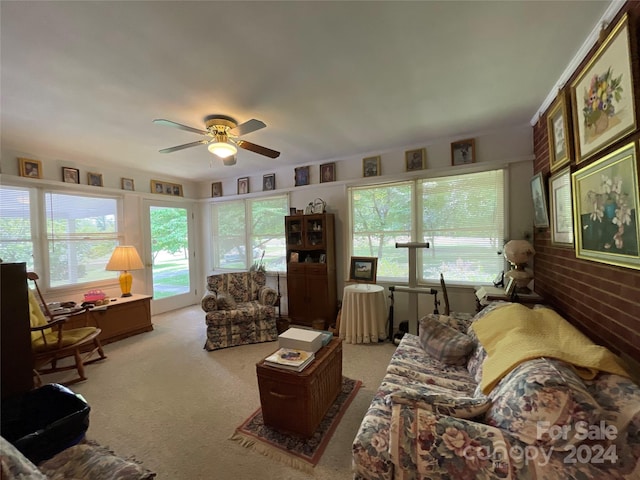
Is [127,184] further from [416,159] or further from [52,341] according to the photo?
[416,159]

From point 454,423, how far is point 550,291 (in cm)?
201

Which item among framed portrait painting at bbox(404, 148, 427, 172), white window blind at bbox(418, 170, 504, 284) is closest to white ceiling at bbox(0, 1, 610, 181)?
framed portrait painting at bbox(404, 148, 427, 172)

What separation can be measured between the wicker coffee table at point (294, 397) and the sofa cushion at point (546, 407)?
1.04 metres

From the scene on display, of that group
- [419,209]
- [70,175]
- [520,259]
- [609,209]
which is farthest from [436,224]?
[70,175]

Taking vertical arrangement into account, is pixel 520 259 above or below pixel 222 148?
below

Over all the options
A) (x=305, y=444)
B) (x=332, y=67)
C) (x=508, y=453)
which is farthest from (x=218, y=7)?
(x=305, y=444)

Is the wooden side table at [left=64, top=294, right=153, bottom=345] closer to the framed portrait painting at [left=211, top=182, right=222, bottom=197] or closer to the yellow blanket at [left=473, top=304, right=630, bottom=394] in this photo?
the framed portrait painting at [left=211, top=182, right=222, bottom=197]

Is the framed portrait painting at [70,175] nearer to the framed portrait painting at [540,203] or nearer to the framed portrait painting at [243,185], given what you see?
the framed portrait painting at [243,185]

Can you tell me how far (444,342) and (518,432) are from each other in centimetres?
107

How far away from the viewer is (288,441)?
1.75 metres

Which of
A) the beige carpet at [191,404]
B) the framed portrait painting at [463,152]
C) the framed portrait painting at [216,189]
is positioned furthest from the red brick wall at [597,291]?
the framed portrait painting at [216,189]

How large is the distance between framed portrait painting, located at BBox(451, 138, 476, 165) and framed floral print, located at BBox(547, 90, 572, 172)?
101 centimetres

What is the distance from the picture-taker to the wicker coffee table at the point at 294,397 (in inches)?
67.9

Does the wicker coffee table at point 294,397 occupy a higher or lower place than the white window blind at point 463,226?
lower
